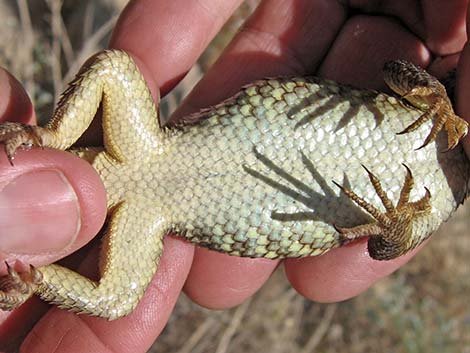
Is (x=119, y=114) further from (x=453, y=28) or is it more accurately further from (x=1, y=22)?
(x=1, y=22)

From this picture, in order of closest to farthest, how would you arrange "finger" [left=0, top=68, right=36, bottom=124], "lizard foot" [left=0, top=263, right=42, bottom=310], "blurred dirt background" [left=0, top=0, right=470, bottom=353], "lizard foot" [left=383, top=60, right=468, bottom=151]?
"lizard foot" [left=0, top=263, right=42, bottom=310]
"lizard foot" [left=383, top=60, right=468, bottom=151]
"finger" [left=0, top=68, right=36, bottom=124]
"blurred dirt background" [left=0, top=0, right=470, bottom=353]

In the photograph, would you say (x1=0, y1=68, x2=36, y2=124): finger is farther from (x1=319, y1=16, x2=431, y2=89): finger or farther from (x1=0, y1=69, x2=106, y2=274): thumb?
(x1=319, y1=16, x2=431, y2=89): finger

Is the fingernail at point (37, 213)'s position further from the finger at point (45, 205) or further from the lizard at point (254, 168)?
the lizard at point (254, 168)

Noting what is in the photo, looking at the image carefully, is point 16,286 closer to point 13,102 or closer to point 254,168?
point 13,102

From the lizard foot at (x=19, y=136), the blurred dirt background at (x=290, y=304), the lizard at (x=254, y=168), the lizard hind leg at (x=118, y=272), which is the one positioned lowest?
the blurred dirt background at (x=290, y=304)

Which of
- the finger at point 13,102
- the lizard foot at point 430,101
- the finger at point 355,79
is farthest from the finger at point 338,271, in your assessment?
→ the finger at point 13,102

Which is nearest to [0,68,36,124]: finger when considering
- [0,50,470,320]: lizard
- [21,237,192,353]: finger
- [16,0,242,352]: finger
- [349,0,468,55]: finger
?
[0,50,470,320]: lizard
